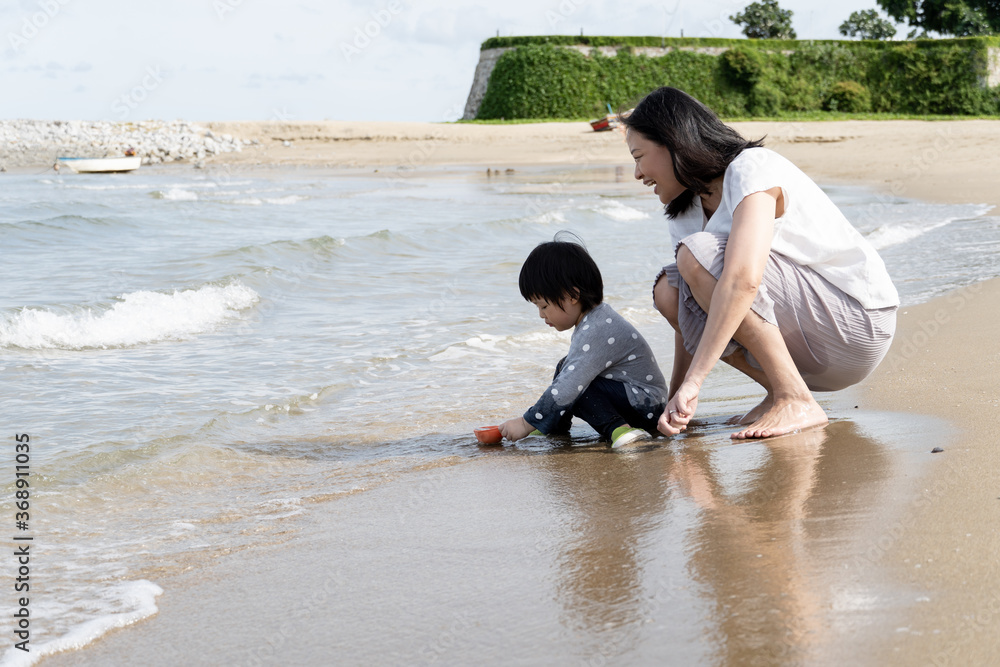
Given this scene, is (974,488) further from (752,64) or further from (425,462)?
(752,64)

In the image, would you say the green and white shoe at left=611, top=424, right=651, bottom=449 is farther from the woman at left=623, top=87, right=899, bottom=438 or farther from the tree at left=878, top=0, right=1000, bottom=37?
the tree at left=878, top=0, right=1000, bottom=37

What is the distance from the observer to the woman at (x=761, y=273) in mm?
2498

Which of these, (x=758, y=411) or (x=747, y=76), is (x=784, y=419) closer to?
(x=758, y=411)

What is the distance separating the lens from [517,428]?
3121 mm

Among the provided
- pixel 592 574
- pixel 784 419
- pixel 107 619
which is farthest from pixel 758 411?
pixel 107 619

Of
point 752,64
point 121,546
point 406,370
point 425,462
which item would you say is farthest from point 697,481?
point 752,64

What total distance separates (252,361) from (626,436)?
108 inches

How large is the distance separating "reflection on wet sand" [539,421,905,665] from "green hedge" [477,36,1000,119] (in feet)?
121

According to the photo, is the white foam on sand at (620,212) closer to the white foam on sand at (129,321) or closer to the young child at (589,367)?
the white foam on sand at (129,321)

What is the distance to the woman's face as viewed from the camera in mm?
2738

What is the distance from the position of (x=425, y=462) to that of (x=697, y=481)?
1074 mm

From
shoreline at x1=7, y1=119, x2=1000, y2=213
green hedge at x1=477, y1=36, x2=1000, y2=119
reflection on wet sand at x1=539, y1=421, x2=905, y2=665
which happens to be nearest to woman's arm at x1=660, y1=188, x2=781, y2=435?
reflection on wet sand at x1=539, y1=421, x2=905, y2=665

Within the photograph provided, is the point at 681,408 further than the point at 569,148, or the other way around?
the point at 569,148

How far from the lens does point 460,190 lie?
18531mm
